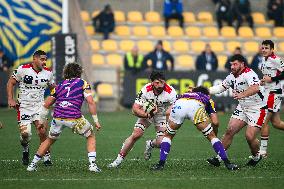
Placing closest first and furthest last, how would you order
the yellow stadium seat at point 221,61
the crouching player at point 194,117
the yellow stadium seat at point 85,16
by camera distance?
the crouching player at point 194,117, the yellow stadium seat at point 221,61, the yellow stadium seat at point 85,16

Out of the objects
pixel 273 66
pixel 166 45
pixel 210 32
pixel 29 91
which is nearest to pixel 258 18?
pixel 210 32

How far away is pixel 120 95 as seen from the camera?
97.9 feet

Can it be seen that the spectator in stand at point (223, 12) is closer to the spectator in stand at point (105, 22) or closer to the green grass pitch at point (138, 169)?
the spectator in stand at point (105, 22)

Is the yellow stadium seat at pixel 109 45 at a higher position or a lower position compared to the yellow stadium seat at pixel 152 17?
lower

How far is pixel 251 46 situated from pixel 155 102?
18650mm

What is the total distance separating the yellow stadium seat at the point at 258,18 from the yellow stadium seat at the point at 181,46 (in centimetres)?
336

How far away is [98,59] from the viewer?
3192 cm

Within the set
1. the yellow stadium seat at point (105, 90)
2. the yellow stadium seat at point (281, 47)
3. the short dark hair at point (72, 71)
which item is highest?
the short dark hair at point (72, 71)

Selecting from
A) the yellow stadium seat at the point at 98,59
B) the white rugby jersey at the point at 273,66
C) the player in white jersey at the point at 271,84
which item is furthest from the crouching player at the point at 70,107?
the yellow stadium seat at the point at 98,59

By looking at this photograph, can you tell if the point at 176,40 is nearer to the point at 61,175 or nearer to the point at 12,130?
the point at 12,130

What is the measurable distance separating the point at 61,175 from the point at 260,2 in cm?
2268

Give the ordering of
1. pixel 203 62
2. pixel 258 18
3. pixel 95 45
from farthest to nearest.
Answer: pixel 258 18
pixel 95 45
pixel 203 62

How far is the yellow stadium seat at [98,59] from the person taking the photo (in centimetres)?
3169

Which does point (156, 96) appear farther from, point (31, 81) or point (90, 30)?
point (90, 30)
